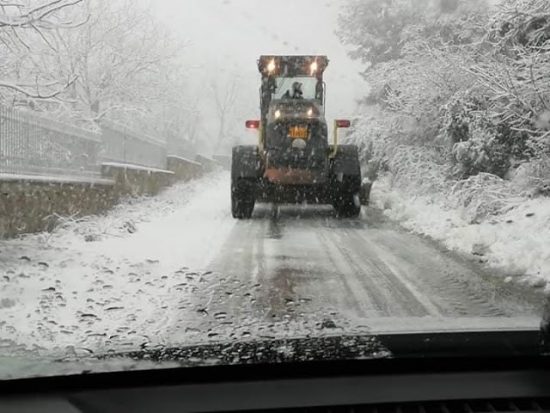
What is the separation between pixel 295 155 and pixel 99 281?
Answer: 702 cm

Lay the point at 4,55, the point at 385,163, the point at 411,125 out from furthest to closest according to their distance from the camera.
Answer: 1. the point at 385,163
2. the point at 411,125
3. the point at 4,55

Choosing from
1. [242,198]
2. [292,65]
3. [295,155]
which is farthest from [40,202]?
[292,65]

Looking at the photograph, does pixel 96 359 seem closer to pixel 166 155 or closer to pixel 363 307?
pixel 363 307

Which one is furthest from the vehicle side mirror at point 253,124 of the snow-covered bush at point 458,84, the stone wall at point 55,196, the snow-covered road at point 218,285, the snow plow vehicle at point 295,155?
the snow-covered bush at point 458,84

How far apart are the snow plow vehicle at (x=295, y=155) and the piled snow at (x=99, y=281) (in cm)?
153

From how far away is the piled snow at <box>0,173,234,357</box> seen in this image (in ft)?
15.4

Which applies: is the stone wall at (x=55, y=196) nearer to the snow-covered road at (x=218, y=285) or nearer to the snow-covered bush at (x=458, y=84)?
the snow-covered road at (x=218, y=285)

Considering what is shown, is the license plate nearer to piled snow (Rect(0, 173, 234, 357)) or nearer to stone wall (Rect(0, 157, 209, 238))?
piled snow (Rect(0, 173, 234, 357))

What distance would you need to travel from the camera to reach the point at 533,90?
11438 millimetres

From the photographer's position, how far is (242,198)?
1321 cm

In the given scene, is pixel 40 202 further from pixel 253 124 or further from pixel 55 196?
pixel 253 124

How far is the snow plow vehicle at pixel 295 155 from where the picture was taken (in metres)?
13.2

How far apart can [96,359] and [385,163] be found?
17845 millimetres

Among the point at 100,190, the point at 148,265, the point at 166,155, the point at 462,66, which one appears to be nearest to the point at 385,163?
the point at 462,66
